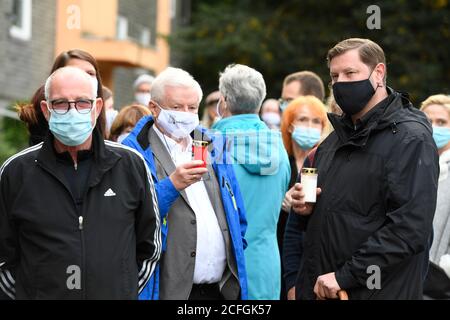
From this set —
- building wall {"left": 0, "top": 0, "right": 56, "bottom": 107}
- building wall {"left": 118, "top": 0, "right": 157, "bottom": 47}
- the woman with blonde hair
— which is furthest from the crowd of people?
building wall {"left": 118, "top": 0, "right": 157, "bottom": 47}

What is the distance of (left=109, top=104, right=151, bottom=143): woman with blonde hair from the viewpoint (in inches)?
303

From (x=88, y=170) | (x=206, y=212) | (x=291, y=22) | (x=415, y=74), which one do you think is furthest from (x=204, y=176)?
(x=291, y=22)

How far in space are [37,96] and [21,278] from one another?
1850mm

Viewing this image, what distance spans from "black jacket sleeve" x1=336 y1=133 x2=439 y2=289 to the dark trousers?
97 centimetres

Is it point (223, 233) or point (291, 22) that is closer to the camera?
point (223, 233)

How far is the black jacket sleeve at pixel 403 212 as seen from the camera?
17.4ft

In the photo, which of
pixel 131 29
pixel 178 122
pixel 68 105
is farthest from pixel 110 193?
pixel 131 29

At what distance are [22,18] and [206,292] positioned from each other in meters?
11.9

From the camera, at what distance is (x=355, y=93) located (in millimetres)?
5609

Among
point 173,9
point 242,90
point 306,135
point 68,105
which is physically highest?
point 173,9

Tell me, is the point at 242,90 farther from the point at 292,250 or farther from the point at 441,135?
the point at 441,135

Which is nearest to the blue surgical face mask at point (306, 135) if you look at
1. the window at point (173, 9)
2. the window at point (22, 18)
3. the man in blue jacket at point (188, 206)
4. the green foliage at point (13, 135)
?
the man in blue jacket at point (188, 206)

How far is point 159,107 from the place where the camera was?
6262 mm
